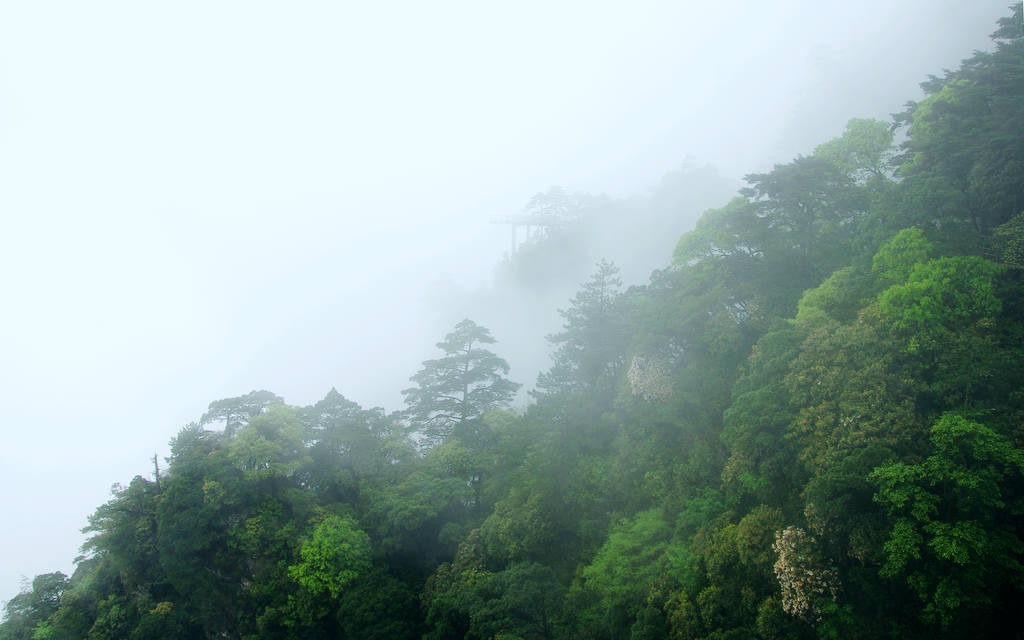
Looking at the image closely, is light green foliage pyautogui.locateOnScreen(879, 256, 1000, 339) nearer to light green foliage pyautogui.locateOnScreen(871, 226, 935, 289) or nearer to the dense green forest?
the dense green forest

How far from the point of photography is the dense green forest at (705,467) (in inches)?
555

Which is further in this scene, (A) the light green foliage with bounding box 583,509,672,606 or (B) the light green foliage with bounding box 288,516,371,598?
(B) the light green foliage with bounding box 288,516,371,598

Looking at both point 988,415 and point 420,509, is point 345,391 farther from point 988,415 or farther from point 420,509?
point 988,415

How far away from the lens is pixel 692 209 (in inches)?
2717

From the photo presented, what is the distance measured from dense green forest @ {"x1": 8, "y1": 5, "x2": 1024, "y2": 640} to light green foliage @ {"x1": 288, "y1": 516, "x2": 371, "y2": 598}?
0.10m

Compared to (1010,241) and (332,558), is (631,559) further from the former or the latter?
(1010,241)

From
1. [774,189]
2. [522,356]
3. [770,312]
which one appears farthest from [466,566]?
[522,356]

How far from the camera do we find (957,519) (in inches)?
522

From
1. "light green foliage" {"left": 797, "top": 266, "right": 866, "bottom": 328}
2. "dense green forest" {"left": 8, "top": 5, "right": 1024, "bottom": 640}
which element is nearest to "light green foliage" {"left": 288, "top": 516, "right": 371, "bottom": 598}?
"dense green forest" {"left": 8, "top": 5, "right": 1024, "bottom": 640}

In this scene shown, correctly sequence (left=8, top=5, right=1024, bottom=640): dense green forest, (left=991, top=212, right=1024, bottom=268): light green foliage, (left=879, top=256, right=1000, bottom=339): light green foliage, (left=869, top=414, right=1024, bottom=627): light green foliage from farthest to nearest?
1. (left=991, top=212, right=1024, bottom=268): light green foliage
2. (left=879, top=256, right=1000, bottom=339): light green foliage
3. (left=8, top=5, right=1024, bottom=640): dense green forest
4. (left=869, top=414, right=1024, bottom=627): light green foliage

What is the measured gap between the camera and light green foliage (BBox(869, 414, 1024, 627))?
1227cm

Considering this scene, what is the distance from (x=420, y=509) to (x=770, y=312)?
1782 centimetres

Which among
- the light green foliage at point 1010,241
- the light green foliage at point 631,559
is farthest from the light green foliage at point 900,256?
the light green foliage at point 631,559

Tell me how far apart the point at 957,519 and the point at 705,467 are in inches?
→ 307
